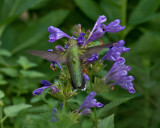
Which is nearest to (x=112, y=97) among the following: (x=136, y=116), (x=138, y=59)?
(x=136, y=116)

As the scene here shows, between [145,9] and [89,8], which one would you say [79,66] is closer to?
[89,8]

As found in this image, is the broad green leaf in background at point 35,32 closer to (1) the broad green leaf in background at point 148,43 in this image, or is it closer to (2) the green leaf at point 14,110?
(1) the broad green leaf in background at point 148,43

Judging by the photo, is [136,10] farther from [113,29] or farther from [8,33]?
[113,29]

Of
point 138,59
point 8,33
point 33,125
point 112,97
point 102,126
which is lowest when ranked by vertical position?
point 102,126

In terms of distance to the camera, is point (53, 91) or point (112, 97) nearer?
point (53, 91)

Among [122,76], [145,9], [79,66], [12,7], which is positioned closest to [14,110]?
[79,66]

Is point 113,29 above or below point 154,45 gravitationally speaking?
below
